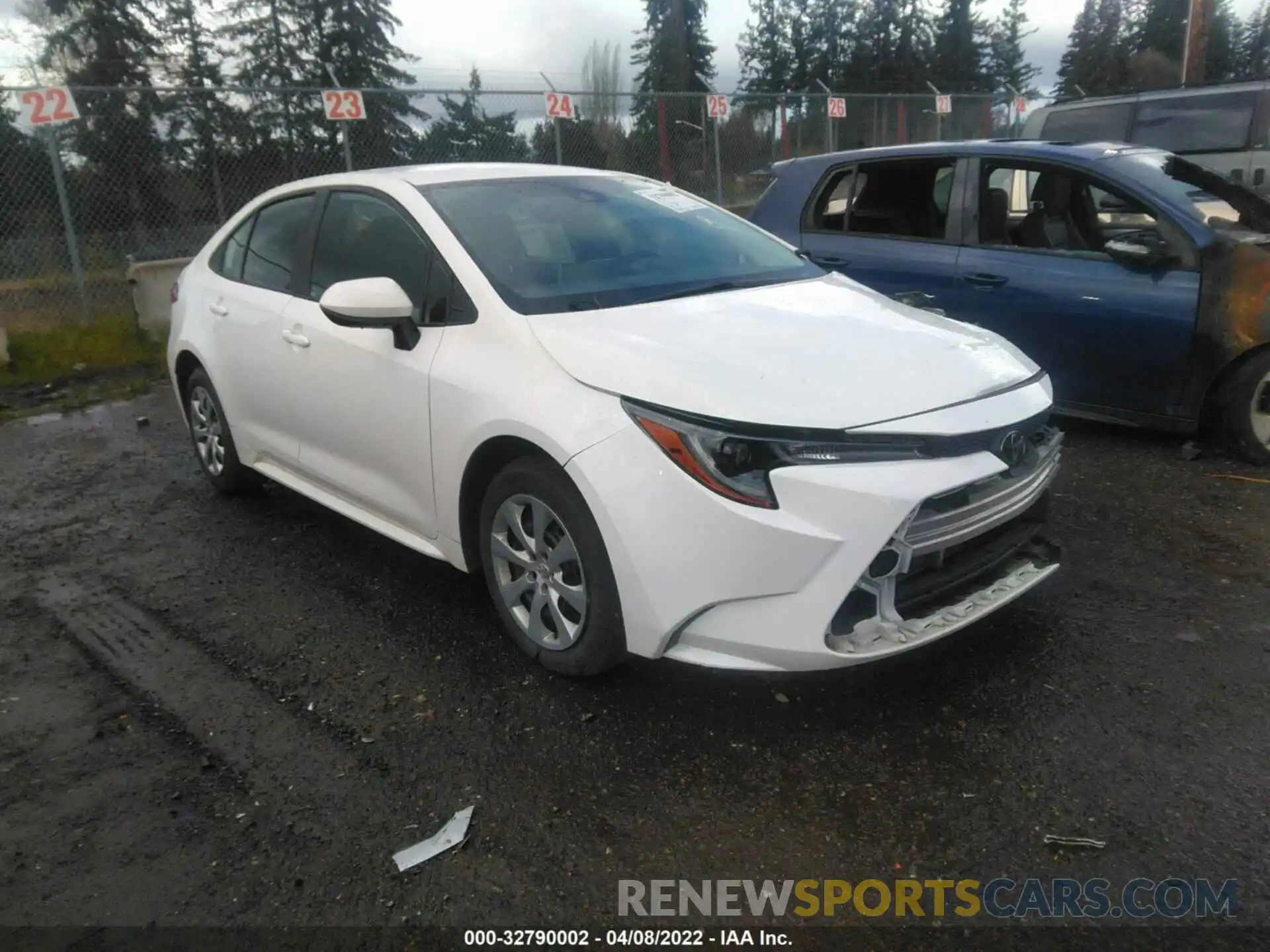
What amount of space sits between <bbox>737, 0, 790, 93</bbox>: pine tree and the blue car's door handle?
52.2 meters

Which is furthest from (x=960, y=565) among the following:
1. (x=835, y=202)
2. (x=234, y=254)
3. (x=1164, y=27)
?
(x=1164, y=27)

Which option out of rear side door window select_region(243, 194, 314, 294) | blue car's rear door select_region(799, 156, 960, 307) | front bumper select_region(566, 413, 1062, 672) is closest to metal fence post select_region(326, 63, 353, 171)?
blue car's rear door select_region(799, 156, 960, 307)

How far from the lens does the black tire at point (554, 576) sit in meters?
2.86

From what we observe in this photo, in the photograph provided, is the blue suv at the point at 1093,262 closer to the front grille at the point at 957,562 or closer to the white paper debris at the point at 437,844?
the front grille at the point at 957,562

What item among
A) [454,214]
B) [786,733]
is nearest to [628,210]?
[454,214]

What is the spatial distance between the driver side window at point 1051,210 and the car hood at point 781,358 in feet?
7.44

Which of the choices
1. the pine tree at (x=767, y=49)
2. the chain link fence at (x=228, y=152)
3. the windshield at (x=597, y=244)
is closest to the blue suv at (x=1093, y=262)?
the windshield at (x=597, y=244)

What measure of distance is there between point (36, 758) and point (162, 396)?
5789mm

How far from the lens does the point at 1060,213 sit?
5.49m

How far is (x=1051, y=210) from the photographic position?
18.1 feet

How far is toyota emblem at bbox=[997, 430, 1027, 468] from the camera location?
2.88m

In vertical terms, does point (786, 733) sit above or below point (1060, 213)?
below

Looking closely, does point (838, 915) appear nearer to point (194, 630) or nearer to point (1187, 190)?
point (194, 630)

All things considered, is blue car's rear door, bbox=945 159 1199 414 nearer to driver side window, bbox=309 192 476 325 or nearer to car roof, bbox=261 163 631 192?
car roof, bbox=261 163 631 192
